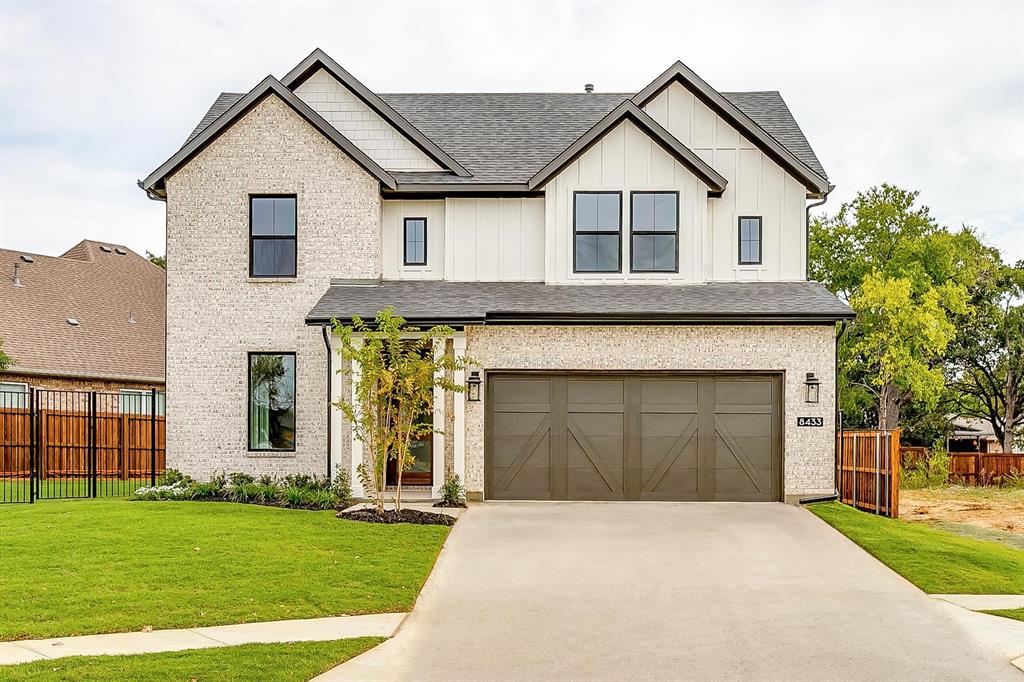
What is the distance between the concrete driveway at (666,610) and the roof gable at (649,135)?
670 centimetres

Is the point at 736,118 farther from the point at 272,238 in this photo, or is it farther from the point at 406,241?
the point at 272,238

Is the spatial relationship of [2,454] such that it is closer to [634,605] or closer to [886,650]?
A: [634,605]

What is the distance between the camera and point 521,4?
21078mm

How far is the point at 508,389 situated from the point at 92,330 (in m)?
17.6

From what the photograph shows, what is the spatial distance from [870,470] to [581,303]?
20.0 feet

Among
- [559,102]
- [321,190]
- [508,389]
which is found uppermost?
[559,102]

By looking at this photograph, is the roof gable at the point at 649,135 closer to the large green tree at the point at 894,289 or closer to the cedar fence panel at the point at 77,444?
the cedar fence panel at the point at 77,444

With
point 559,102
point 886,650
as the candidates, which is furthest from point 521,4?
point 886,650

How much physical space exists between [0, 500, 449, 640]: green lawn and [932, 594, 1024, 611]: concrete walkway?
6.28 m

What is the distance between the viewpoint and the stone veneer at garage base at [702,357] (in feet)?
61.9

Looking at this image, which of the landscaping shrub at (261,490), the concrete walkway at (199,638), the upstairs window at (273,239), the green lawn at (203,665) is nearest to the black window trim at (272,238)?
the upstairs window at (273,239)

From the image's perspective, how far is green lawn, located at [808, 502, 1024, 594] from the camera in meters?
12.8

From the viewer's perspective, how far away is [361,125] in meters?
21.2

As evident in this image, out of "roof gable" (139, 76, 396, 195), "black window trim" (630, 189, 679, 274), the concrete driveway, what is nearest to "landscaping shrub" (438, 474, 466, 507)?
the concrete driveway
